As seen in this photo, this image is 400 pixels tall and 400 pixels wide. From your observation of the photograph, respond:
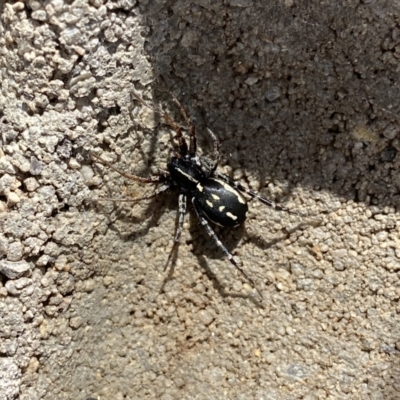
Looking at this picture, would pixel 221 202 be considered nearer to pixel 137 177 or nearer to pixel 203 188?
pixel 203 188

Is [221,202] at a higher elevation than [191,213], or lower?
higher

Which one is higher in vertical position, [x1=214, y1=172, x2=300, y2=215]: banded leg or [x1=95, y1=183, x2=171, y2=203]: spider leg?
[x1=214, y1=172, x2=300, y2=215]: banded leg

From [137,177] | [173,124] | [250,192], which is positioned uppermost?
[173,124]

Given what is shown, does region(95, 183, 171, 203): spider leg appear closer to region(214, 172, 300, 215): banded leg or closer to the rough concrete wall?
the rough concrete wall

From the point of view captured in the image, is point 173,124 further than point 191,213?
No

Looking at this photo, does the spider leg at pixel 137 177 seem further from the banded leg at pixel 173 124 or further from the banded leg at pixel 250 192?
the banded leg at pixel 250 192

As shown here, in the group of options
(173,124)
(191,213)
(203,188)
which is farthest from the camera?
(191,213)

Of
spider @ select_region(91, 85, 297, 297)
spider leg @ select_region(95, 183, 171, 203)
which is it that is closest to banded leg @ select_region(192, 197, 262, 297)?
spider @ select_region(91, 85, 297, 297)

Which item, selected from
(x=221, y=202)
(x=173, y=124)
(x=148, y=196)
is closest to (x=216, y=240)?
(x=221, y=202)
